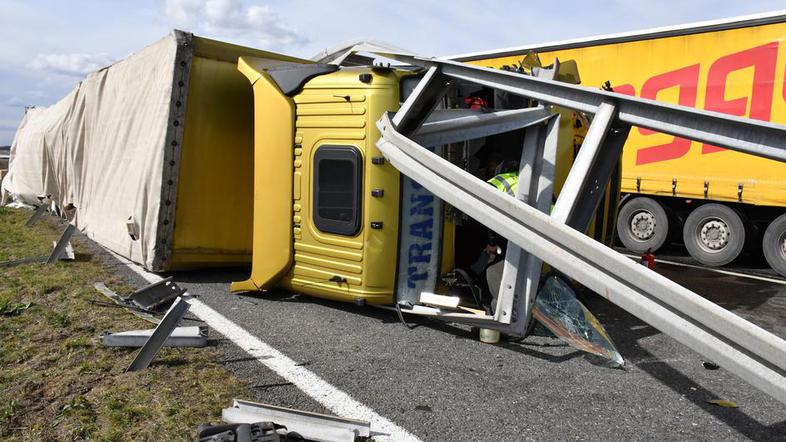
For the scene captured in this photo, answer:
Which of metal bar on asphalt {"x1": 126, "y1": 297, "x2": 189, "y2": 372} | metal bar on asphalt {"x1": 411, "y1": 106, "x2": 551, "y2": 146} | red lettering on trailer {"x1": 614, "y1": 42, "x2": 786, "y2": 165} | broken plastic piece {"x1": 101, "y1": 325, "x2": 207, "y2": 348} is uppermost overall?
red lettering on trailer {"x1": 614, "y1": 42, "x2": 786, "y2": 165}

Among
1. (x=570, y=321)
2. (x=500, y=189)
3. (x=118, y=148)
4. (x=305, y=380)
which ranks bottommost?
(x=305, y=380)

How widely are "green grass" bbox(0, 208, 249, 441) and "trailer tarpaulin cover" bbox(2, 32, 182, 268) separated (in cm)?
149

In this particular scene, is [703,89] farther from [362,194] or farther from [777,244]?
[362,194]

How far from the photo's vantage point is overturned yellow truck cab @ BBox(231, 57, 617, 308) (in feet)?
14.9

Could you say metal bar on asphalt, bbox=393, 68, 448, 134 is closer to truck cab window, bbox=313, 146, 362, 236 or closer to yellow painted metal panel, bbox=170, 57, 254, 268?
truck cab window, bbox=313, 146, 362, 236

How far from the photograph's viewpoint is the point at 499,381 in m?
3.50

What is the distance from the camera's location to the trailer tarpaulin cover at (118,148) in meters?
5.91

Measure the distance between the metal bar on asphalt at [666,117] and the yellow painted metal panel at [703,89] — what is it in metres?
5.54

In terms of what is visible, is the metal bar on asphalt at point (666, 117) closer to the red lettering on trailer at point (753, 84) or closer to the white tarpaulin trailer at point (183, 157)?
the white tarpaulin trailer at point (183, 157)

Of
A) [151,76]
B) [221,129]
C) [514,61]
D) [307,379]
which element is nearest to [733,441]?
[307,379]

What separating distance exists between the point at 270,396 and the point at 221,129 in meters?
3.69

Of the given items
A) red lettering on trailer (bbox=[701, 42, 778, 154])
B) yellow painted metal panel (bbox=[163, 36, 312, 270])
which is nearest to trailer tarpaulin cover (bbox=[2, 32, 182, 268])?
yellow painted metal panel (bbox=[163, 36, 312, 270])

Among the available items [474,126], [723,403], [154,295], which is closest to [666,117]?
[474,126]

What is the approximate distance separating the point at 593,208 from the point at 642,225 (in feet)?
21.2
